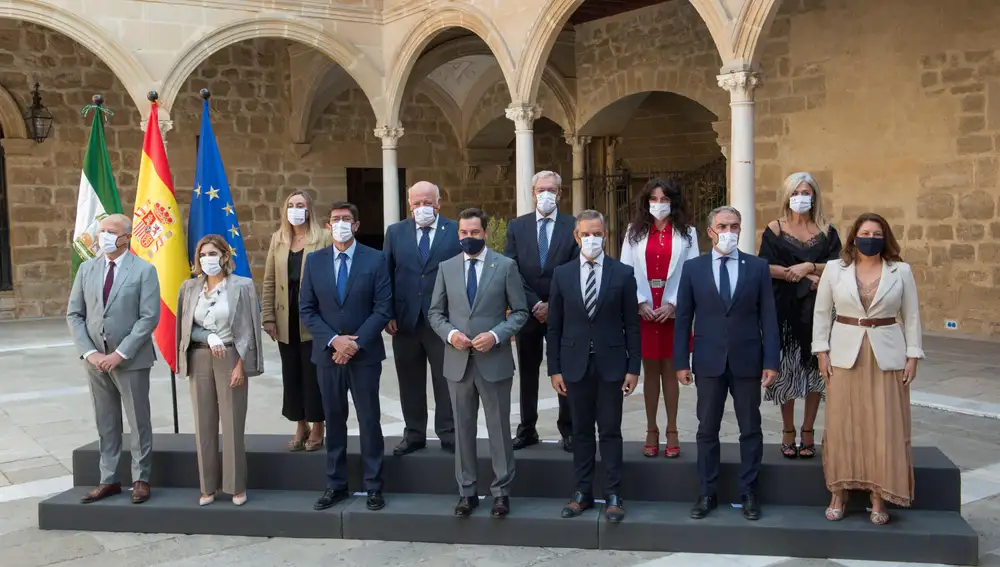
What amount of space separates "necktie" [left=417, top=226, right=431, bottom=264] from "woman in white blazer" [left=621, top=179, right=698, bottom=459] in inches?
34.6

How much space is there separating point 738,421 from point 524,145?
633 centimetres

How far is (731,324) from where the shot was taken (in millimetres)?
3662

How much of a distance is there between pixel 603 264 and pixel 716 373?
0.62m

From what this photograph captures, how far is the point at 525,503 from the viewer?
13.0 feet

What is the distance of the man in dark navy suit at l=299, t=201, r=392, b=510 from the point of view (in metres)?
3.93

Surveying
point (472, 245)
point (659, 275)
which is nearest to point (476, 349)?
point (472, 245)

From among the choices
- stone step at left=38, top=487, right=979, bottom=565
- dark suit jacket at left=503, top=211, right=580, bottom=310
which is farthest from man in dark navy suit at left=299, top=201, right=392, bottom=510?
dark suit jacket at left=503, top=211, right=580, bottom=310

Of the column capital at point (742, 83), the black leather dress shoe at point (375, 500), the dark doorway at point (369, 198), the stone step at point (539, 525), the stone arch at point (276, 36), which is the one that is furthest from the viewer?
the dark doorway at point (369, 198)

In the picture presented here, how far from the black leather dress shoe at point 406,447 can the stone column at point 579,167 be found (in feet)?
29.4

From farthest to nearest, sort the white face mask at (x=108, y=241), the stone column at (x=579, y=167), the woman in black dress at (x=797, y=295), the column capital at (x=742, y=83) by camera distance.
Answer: the stone column at (x=579, y=167)
the column capital at (x=742, y=83)
the white face mask at (x=108, y=241)
the woman in black dress at (x=797, y=295)

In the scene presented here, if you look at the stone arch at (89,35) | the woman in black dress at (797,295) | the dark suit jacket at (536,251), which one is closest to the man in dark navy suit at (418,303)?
the dark suit jacket at (536,251)

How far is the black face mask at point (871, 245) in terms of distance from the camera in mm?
3576

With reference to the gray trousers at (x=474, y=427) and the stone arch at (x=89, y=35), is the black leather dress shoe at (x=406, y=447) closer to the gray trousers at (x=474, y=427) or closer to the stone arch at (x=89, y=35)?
the gray trousers at (x=474, y=427)

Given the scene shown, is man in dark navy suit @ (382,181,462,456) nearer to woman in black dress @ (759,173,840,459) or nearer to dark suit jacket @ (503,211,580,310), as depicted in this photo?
dark suit jacket @ (503,211,580,310)
